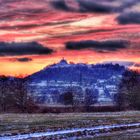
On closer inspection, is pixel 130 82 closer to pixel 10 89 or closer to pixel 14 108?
pixel 10 89

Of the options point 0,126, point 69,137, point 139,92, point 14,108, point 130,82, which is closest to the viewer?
point 69,137

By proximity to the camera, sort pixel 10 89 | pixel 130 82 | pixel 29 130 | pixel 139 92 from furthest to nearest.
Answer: pixel 130 82 < pixel 10 89 < pixel 139 92 < pixel 29 130

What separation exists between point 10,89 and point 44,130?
299ft

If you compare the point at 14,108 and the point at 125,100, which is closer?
the point at 14,108

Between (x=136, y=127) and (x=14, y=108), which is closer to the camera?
(x=136, y=127)

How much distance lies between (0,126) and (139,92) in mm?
81237

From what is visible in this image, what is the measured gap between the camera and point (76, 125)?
192 feet

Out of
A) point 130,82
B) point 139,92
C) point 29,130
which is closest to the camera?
point 29,130

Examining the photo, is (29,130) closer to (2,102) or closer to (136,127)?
(136,127)

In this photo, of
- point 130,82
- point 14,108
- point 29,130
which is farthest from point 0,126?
point 130,82

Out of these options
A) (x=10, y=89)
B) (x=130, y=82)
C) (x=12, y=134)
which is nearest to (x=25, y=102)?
(x=10, y=89)

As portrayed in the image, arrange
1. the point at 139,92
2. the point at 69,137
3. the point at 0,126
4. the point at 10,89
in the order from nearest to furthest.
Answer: the point at 69,137 → the point at 0,126 → the point at 139,92 → the point at 10,89

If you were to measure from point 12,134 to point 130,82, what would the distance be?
109830mm

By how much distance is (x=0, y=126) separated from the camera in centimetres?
5591
